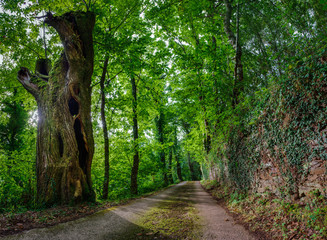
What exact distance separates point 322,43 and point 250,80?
95.9 inches

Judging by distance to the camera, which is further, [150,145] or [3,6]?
[150,145]

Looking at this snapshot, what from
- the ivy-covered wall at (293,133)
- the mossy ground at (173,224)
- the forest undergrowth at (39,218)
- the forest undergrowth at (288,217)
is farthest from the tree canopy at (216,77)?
the mossy ground at (173,224)

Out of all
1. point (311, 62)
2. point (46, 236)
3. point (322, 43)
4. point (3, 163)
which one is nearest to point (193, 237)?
point (46, 236)

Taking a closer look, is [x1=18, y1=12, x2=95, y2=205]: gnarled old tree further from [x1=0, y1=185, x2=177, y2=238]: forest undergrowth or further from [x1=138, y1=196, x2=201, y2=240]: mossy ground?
[x1=138, y1=196, x2=201, y2=240]: mossy ground

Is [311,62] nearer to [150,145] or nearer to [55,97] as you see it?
[55,97]

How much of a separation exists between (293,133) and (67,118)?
6.18m

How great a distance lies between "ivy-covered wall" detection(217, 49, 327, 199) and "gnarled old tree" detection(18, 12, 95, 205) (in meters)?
5.29

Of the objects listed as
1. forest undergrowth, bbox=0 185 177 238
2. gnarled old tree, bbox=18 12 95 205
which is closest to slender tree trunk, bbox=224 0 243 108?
gnarled old tree, bbox=18 12 95 205

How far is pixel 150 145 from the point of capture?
477 inches

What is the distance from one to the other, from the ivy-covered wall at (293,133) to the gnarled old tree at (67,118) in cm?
529

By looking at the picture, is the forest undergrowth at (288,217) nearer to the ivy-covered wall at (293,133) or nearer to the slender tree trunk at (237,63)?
the ivy-covered wall at (293,133)

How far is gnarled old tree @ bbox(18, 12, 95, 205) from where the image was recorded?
5.07 meters

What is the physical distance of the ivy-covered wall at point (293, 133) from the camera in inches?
116

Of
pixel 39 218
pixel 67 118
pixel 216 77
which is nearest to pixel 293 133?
pixel 216 77
